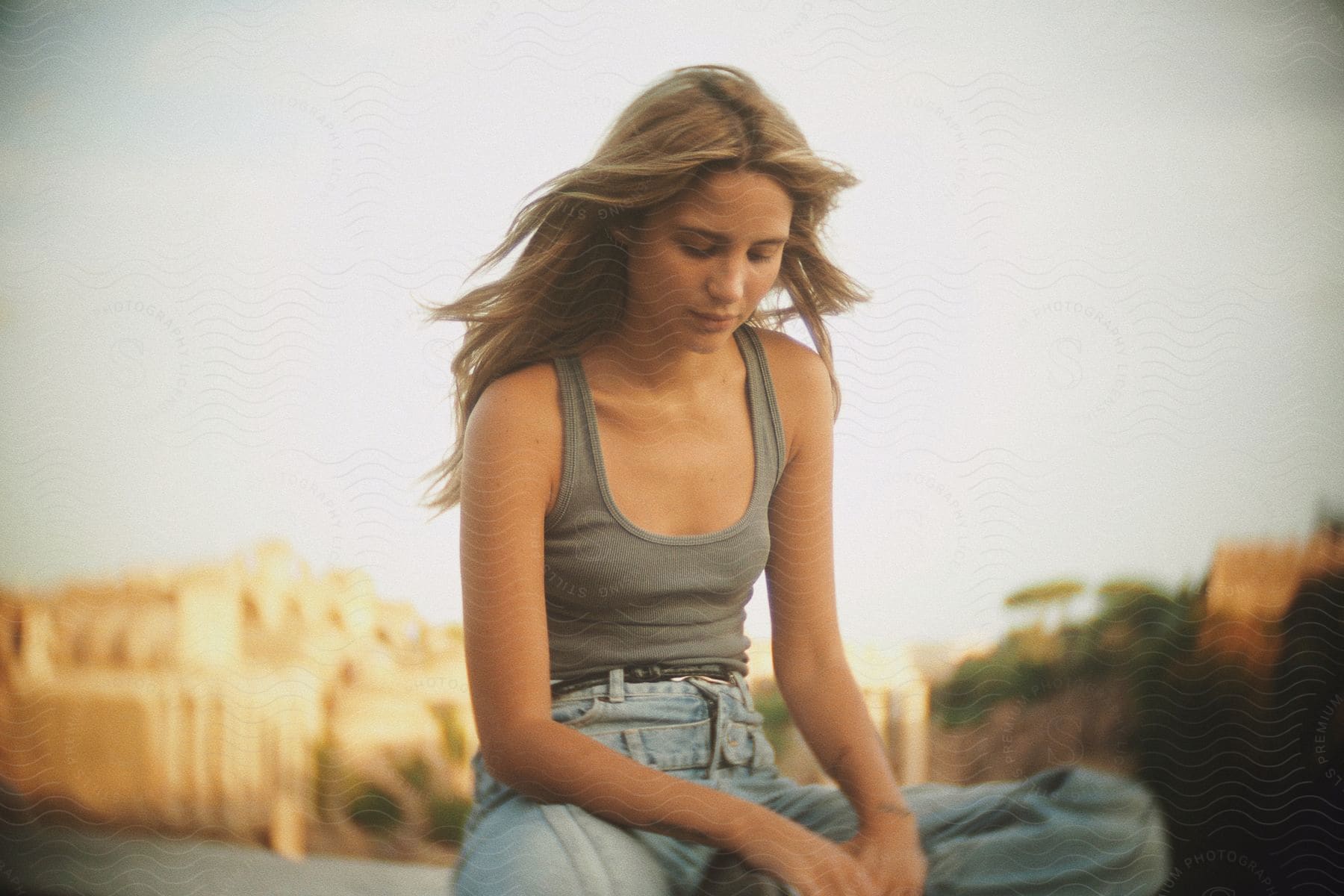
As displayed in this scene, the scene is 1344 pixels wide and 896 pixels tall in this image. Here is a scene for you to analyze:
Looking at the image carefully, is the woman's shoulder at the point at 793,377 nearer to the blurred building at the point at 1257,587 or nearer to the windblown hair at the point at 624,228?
the windblown hair at the point at 624,228

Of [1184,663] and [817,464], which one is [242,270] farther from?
[1184,663]

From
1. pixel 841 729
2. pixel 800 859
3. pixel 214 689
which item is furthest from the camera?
pixel 214 689

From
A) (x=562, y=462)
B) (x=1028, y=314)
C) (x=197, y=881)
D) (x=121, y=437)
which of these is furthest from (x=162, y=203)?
(x=1028, y=314)

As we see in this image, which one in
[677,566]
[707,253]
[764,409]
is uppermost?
[707,253]

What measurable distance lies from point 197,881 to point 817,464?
666 mm

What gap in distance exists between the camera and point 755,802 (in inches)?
31.3

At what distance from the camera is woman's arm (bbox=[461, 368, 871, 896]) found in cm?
74

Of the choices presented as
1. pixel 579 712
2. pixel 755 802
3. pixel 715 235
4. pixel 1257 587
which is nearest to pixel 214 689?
pixel 579 712

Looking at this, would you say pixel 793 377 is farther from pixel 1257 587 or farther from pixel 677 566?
pixel 1257 587

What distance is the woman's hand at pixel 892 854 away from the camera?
77 centimetres

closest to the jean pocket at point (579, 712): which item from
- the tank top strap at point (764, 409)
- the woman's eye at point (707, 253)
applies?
the tank top strap at point (764, 409)

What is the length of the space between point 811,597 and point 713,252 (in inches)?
11.1

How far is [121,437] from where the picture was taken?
3.27 feet

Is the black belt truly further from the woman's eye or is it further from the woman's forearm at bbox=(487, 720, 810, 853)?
the woman's eye
